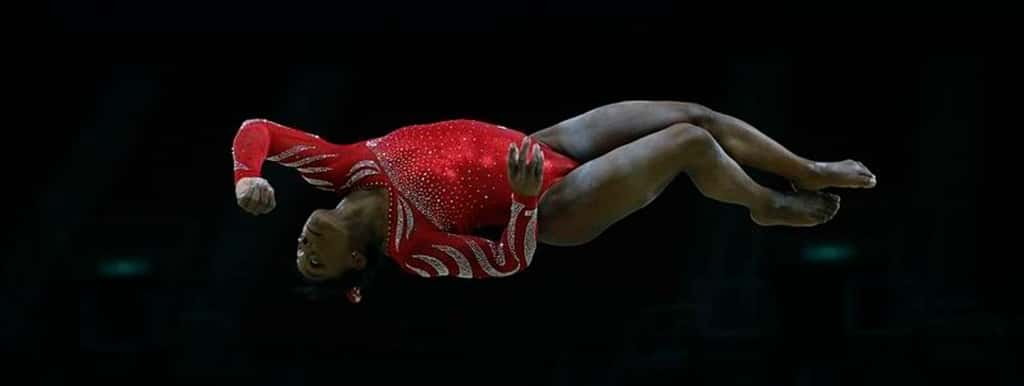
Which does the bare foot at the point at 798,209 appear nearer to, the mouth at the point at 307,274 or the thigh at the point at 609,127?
the thigh at the point at 609,127

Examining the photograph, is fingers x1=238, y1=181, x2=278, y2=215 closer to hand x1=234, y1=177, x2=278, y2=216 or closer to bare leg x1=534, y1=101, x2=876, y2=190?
hand x1=234, y1=177, x2=278, y2=216

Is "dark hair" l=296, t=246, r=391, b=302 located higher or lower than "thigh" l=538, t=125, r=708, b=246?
lower

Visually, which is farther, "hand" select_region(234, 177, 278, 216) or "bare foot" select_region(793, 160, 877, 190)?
"bare foot" select_region(793, 160, 877, 190)

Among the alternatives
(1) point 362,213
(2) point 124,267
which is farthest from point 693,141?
(2) point 124,267

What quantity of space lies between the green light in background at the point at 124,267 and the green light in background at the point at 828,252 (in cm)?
219

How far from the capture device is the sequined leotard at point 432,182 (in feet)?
8.85

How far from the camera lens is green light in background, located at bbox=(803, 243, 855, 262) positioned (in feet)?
14.1

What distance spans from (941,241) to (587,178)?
2.03 metres

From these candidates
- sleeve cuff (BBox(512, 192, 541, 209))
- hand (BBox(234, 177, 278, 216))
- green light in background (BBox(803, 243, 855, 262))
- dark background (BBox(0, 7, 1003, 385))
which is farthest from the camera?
green light in background (BBox(803, 243, 855, 262))

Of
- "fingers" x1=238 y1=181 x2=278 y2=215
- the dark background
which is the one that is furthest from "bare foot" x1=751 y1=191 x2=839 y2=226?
the dark background

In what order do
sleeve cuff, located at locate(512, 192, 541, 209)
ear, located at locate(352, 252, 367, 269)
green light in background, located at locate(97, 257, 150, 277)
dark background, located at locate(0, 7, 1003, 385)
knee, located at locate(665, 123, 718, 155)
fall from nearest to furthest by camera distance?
sleeve cuff, located at locate(512, 192, 541, 209) < knee, located at locate(665, 123, 718, 155) < ear, located at locate(352, 252, 367, 269) < dark background, located at locate(0, 7, 1003, 385) < green light in background, located at locate(97, 257, 150, 277)

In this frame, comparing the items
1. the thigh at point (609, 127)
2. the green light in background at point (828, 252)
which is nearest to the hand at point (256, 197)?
the thigh at point (609, 127)

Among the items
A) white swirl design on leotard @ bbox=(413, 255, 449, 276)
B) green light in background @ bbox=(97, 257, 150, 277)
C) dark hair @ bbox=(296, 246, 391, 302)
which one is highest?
white swirl design on leotard @ bbox=(413, 255, 449, 276)

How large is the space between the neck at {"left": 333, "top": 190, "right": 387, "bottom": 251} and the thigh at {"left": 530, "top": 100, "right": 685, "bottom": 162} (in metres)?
0.41
